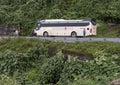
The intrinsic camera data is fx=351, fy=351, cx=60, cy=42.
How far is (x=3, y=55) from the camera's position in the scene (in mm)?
27656

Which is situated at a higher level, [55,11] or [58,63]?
[55,11]

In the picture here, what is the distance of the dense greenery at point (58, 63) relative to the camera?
2278 centimetres

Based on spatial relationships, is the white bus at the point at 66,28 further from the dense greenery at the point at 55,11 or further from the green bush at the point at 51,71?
the green bush at the point at 51,71

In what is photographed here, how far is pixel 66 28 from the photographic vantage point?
118 ft

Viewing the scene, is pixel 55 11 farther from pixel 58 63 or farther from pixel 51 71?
pixel 51 71

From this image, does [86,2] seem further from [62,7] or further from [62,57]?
[62,57]

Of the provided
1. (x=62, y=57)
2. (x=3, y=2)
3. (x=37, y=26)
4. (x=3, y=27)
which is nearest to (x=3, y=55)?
(x=62, y=57)

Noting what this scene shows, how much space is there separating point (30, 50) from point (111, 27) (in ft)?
43.2

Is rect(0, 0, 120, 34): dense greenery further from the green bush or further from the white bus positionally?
the green bush

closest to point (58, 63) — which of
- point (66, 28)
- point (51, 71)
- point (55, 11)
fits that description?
point (51, 71)

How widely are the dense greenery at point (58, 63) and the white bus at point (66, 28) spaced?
20.7 feet

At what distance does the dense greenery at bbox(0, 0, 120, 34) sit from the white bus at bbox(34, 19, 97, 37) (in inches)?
131

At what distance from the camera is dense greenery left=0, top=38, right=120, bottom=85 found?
22.8 metres

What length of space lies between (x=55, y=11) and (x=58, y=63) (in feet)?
56.2
